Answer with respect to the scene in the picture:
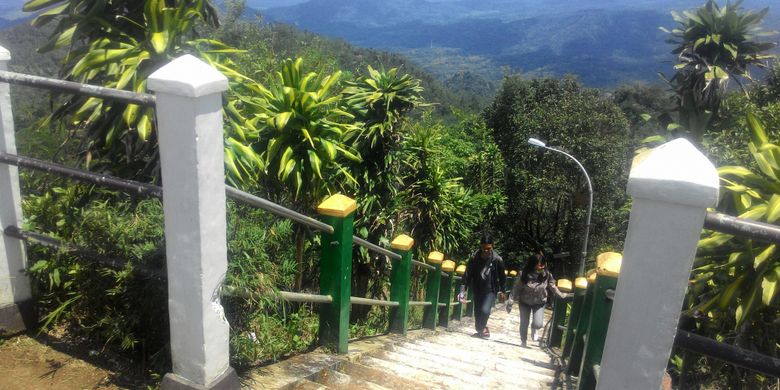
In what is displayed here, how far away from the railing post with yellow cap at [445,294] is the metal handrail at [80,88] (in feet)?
24.4

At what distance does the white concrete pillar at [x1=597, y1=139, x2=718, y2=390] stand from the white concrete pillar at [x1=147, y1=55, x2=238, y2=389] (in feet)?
5.11

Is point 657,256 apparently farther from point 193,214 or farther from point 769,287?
point 193,214

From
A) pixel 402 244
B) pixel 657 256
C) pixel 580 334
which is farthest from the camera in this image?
pixel 402 244

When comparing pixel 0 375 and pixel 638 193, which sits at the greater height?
pixel 638 193

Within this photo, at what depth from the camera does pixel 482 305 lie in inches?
302

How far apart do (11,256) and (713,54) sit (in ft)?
45.9

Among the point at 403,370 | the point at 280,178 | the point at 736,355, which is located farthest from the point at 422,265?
the point at 736,355

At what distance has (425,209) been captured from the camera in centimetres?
1066

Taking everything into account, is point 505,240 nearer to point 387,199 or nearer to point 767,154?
point 387,199

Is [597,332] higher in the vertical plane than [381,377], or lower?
higher

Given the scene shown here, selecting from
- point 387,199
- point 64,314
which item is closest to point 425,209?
point 387,199

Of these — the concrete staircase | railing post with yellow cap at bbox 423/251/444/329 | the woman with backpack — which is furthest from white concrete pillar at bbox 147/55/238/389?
railing post with yellow cap at bbox 423/251/444/329

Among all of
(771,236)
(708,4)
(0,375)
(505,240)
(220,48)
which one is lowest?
(505,240)

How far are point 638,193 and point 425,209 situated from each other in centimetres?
901
